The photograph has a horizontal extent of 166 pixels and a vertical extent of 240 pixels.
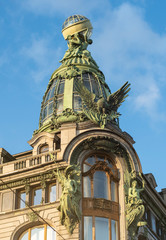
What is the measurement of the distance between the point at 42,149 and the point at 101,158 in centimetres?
618

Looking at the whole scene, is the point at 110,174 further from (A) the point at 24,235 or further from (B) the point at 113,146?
(A) the point at 24,235

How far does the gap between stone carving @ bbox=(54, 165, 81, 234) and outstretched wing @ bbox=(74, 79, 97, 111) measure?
699cm

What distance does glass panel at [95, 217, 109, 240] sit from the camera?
146 ft

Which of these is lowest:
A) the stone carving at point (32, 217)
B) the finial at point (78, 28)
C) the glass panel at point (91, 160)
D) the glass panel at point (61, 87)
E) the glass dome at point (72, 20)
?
the stone carving at point (32, 217)

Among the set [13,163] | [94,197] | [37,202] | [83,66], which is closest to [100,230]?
[94,197]

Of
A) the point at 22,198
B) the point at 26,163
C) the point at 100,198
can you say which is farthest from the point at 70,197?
the point at 26,163

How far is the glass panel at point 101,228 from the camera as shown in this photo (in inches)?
1748

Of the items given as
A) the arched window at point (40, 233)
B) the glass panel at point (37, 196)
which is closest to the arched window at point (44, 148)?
the glass panel at point (37, 196)

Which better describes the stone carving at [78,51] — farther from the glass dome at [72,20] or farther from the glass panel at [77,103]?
the glass panel at [77,103]

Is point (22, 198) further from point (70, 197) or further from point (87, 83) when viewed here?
point (87, 83)

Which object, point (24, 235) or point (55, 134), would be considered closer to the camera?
point (24, 235)

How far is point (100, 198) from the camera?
45.8m

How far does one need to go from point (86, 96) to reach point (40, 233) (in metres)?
13.0

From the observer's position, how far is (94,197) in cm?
4597
